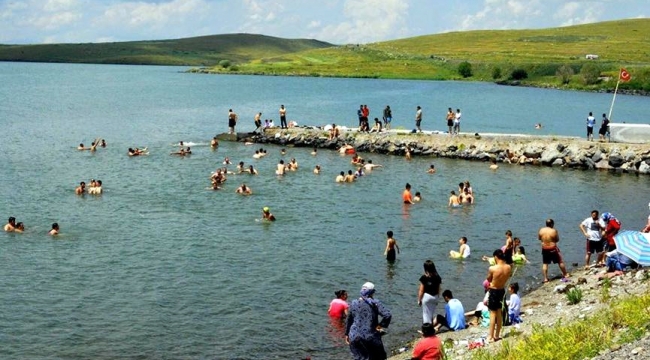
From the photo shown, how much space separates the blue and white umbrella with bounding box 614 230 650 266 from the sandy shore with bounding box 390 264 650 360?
0.44 meters

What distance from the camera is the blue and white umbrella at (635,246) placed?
22.7 metres

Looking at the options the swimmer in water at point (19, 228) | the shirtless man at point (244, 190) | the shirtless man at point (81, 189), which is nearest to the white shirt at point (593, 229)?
the shirtless man at point (244, 190)

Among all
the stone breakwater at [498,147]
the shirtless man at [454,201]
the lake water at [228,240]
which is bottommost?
the lake water at [228,240]

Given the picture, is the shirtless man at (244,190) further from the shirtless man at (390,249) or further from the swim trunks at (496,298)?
the swim trunks at (496,298)

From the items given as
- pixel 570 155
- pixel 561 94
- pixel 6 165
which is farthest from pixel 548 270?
pixel 561 94

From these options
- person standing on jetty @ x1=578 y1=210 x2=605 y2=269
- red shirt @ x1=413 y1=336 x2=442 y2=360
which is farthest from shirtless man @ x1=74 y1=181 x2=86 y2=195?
red shirt @ x1=413 y1=336 x2=442 y2=360

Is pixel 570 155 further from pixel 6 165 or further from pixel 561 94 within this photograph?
pixel 561 94

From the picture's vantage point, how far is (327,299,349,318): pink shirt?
24562 mm

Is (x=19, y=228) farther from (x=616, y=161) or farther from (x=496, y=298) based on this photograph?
(x=616, y=161)

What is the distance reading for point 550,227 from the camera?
26.3 metres

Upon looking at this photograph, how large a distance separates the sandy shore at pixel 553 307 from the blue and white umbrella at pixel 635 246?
441 mm

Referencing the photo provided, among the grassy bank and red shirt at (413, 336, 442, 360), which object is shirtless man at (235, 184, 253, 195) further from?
red shirt at (413, 336, 442, 360)

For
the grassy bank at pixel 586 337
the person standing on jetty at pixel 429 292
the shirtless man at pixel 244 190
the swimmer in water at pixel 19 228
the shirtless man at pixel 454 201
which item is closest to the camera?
the grassy bank at pixel 586 337

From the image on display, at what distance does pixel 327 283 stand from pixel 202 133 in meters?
48.7
